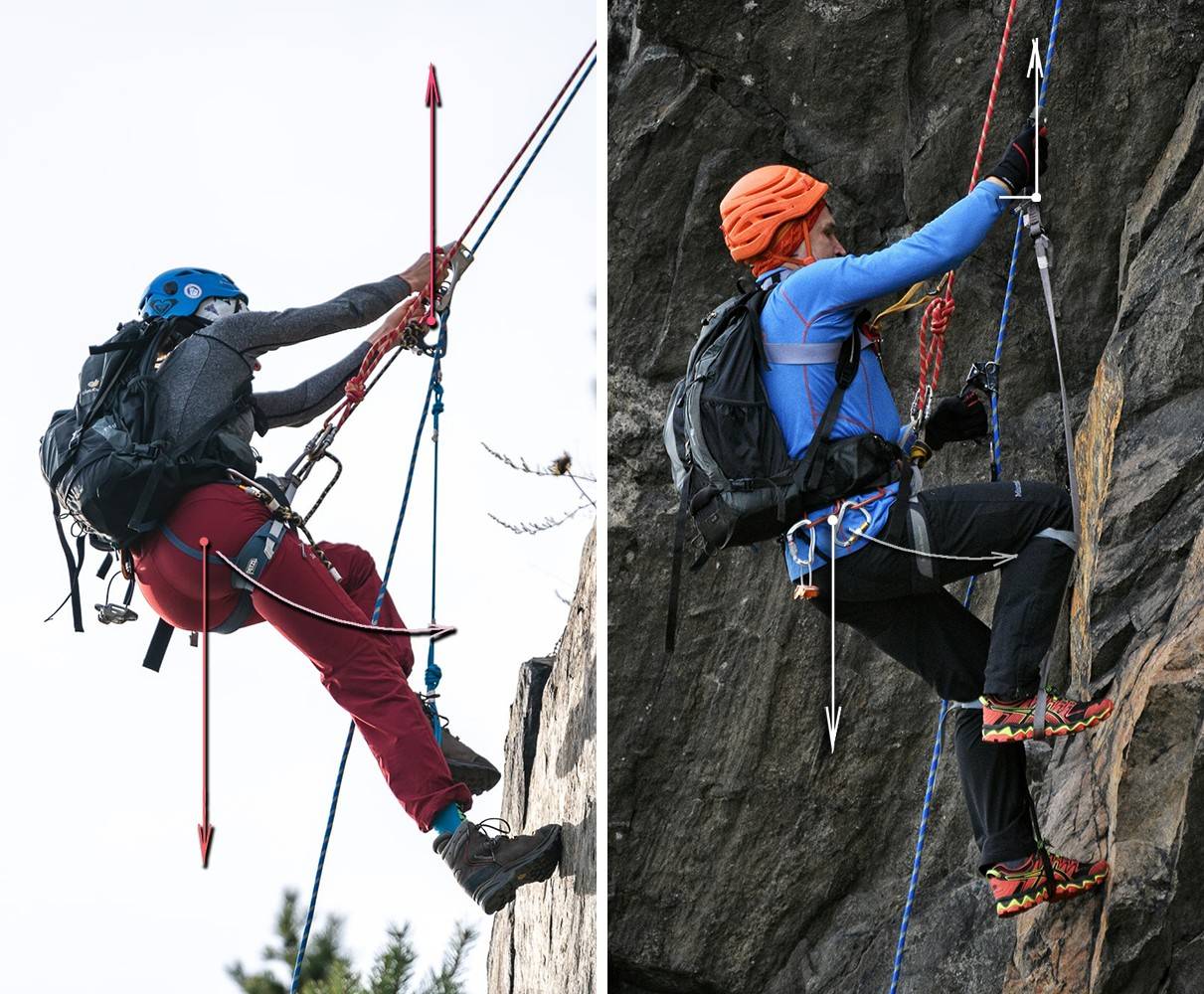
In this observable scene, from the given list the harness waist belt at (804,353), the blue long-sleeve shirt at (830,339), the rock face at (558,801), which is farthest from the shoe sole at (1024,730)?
the rock face at (558,801)

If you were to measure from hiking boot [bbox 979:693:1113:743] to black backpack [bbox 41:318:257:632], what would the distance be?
7.78 feet

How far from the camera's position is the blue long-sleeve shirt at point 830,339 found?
432cm

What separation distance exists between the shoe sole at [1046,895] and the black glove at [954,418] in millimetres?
1221

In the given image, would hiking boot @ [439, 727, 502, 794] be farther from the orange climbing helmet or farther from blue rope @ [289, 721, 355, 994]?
the orange climbing helmet

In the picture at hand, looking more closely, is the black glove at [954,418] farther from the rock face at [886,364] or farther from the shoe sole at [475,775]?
the shoe sole at [475,775]

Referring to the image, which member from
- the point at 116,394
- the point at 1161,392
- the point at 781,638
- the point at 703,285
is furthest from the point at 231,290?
the point at 1161,392

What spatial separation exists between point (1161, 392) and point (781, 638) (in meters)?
1.69

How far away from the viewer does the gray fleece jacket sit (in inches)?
208

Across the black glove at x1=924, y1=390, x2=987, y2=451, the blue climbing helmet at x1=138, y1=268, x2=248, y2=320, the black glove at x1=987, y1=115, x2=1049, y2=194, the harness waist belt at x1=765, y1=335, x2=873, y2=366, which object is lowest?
the harness waist belt at x1=765, y1=335, x2=873, y2=366

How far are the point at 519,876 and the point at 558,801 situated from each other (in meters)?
0.72

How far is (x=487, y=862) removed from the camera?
5.34m

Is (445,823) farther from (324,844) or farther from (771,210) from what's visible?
(771,210)

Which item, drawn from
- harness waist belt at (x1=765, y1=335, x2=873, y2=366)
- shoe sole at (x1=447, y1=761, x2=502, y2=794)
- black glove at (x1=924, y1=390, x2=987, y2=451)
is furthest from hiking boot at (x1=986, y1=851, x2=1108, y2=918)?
shoe sole at (x1=447, y1=761, x2=502, y2=794)

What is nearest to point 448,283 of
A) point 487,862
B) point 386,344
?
point 386,344
